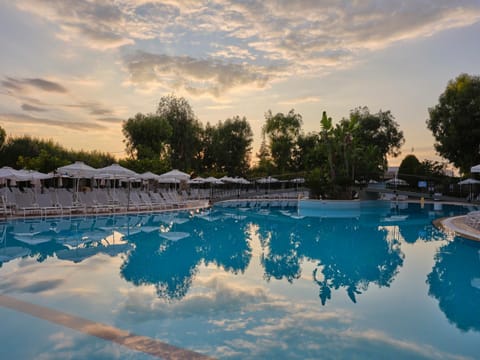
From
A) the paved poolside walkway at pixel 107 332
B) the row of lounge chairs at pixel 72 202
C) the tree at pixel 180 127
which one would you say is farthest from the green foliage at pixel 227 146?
the paved poolside walkway at pixel 107 332

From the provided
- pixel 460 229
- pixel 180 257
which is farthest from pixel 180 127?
pixel 180 257

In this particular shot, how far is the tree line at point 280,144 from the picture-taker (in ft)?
88.9

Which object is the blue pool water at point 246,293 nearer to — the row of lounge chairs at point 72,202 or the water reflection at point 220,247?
the water reflection at point 220,247

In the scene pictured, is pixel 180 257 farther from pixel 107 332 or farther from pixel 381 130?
pixel 381 130

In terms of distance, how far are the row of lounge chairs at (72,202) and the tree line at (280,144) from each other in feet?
31.1

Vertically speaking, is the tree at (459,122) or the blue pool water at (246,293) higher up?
the tree at (459,122)

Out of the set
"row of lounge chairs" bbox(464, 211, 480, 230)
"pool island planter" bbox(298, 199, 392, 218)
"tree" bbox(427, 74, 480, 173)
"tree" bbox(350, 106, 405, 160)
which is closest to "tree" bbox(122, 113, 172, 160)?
"pool island planter" bbox(298, 199, 392, 218)

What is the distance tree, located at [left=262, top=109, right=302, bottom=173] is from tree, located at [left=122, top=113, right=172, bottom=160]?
15256 millimetres

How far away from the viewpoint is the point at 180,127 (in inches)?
1612

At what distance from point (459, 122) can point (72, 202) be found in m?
27.4

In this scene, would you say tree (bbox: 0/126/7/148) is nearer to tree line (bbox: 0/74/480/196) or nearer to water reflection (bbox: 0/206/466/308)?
tree line (bbox: 0/74/480/196)

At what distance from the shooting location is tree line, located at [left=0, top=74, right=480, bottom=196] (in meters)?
27.1

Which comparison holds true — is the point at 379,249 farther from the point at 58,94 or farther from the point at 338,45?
the point at 58,94

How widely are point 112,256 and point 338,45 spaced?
14.5 meters
